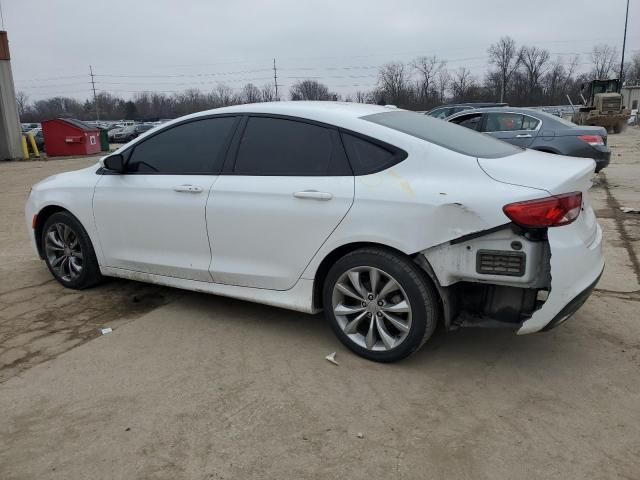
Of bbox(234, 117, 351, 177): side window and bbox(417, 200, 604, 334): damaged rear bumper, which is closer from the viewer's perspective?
bbox(417, 200, 604, 334): damaged rear bumper

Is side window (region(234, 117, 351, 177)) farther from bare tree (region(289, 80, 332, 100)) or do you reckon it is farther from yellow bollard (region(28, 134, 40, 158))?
bare tree (region(289, 80, 332, 100))

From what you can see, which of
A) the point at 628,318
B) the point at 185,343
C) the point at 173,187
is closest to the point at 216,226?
the point at 173,187

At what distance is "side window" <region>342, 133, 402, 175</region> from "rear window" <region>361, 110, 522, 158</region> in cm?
20

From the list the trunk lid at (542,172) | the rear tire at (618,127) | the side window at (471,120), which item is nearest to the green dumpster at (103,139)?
the side window at (471,120)

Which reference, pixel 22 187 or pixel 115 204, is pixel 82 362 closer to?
pixel 115 204

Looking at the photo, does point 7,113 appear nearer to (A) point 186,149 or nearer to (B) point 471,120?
(B) point 471,120

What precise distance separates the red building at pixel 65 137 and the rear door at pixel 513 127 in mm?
19988

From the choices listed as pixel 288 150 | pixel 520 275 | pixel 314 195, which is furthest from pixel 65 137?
pixel 520 275

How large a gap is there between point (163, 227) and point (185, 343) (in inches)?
37.0

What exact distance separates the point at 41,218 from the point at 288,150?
2829mm

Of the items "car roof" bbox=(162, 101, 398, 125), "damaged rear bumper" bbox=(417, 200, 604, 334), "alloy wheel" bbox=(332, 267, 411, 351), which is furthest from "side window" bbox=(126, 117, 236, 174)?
"damaged rear bumper" bbox=(417, 200, 604, 334)

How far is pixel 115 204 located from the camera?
4.45m

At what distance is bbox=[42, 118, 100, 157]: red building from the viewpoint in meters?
24.4

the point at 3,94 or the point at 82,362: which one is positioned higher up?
the point at 3,94
